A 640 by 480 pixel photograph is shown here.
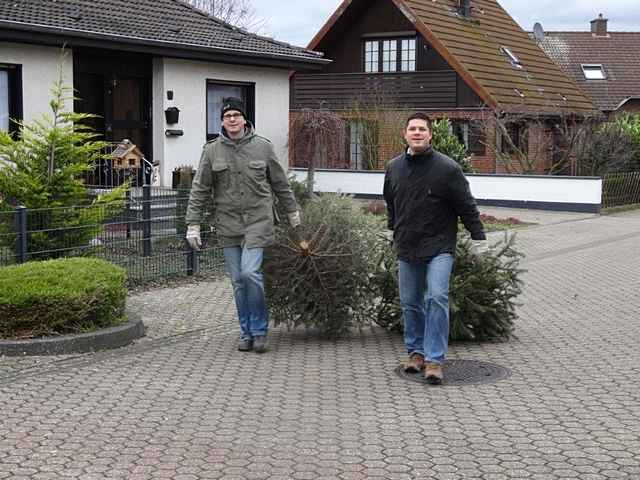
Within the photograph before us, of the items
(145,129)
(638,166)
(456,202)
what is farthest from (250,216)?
(638,166)

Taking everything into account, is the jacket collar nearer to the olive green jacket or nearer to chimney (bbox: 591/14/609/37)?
the olive green jacket

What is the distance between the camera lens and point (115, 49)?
51.1 ft

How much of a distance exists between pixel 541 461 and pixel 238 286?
3.30 m

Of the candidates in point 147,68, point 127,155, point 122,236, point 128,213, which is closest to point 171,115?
point 147,68

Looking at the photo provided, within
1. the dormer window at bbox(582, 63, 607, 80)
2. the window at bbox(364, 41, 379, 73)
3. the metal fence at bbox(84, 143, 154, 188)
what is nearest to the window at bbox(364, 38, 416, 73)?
the window at bbox(364, 41, 379, 73)

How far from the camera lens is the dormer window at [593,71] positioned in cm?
4556

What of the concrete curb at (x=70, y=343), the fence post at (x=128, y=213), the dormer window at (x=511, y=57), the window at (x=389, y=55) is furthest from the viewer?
the dormer window at (x=511, y=57)

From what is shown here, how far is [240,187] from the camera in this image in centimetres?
763

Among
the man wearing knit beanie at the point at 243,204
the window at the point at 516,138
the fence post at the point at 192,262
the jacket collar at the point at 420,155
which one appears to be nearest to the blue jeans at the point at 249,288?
the man wearing knit beanie at the point at 243,204

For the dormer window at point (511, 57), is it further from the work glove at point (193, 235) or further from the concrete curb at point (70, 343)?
the concrete curb at point (70, 343)

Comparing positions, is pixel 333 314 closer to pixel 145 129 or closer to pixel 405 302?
pixel 405 302

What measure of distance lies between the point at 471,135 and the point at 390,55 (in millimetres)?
4219

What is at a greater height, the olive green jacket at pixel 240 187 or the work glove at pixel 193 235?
the olive green jacket at pixel 240 187

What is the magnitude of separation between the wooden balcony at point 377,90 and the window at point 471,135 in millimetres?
683
